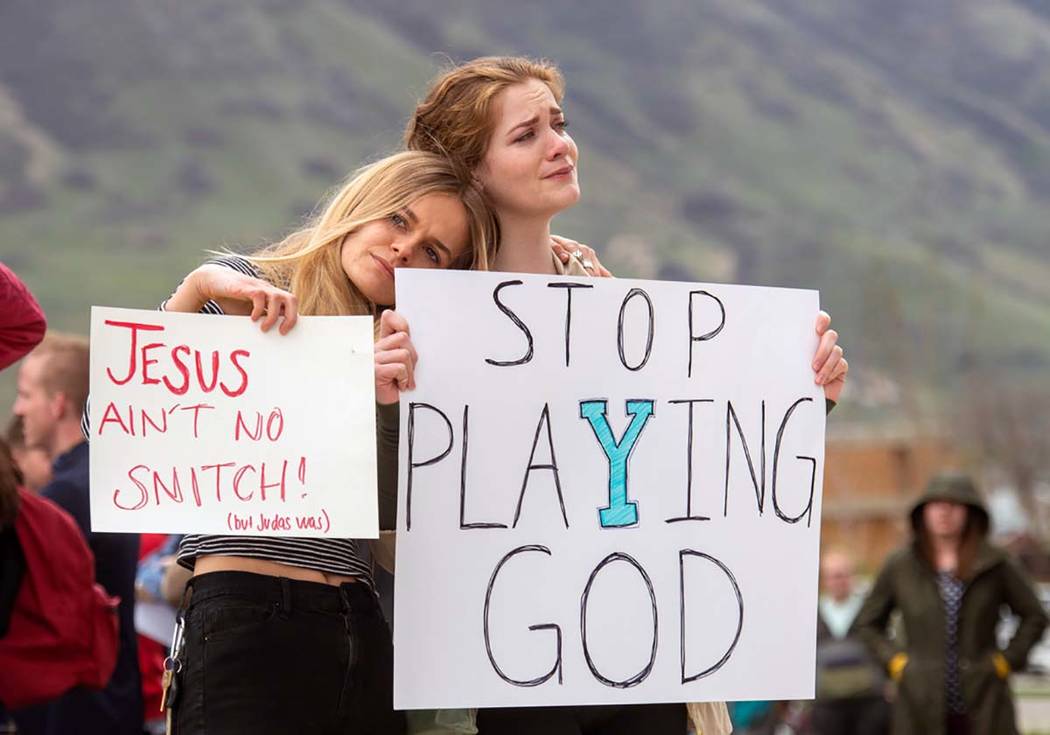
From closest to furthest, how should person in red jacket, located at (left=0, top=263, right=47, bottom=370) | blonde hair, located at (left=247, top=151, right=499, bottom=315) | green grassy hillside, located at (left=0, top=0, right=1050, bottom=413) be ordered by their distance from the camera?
blonde hair, located at (left=247, top=151, right=499, bottom=315) < person in red jacket, located at (left=0, top=263, right=47, bottom=370) < green grassy hillside, located at (left=0, top=0, right=1050, bottom=413)

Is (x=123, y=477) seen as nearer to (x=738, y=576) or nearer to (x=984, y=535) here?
(x=738, y=576)

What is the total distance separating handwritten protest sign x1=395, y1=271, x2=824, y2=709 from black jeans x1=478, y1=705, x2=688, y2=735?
62 millimetres

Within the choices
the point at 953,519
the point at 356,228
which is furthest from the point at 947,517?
the point at 356,228

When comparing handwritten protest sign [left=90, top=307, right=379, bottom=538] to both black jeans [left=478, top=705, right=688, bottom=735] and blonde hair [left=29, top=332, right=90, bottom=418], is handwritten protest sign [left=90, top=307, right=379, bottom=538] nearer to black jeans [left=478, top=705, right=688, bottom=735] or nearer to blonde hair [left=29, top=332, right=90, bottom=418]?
black jeans [left=478, top=705, right=688, bottom=735]

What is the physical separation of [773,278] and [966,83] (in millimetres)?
74542

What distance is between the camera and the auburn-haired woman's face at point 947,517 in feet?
24.2

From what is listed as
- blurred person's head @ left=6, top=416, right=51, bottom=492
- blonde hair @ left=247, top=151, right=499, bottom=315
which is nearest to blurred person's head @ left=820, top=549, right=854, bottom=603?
blurred person's head @ left=6, top=416, right=51, bottom=492

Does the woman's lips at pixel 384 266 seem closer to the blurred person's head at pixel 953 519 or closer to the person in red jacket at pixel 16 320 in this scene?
the person in red jacket at pixel 16 320

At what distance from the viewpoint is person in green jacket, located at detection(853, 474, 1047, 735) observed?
7180mm

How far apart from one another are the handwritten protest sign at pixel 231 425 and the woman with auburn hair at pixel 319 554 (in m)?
0.07

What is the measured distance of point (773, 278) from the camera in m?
119

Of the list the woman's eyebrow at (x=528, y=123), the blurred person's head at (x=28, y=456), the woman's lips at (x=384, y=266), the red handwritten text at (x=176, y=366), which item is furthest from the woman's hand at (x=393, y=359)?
the blurred person's head at (x=28, y=456)

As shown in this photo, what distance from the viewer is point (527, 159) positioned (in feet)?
11.1

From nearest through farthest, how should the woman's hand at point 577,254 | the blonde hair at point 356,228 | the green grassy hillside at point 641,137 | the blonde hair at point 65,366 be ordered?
1. the blonde hair at point 356,228
2. the woman's hand at point 577,254
3. the blonde hair at point 65,366
4. the green grassy hillside at point 641,137
